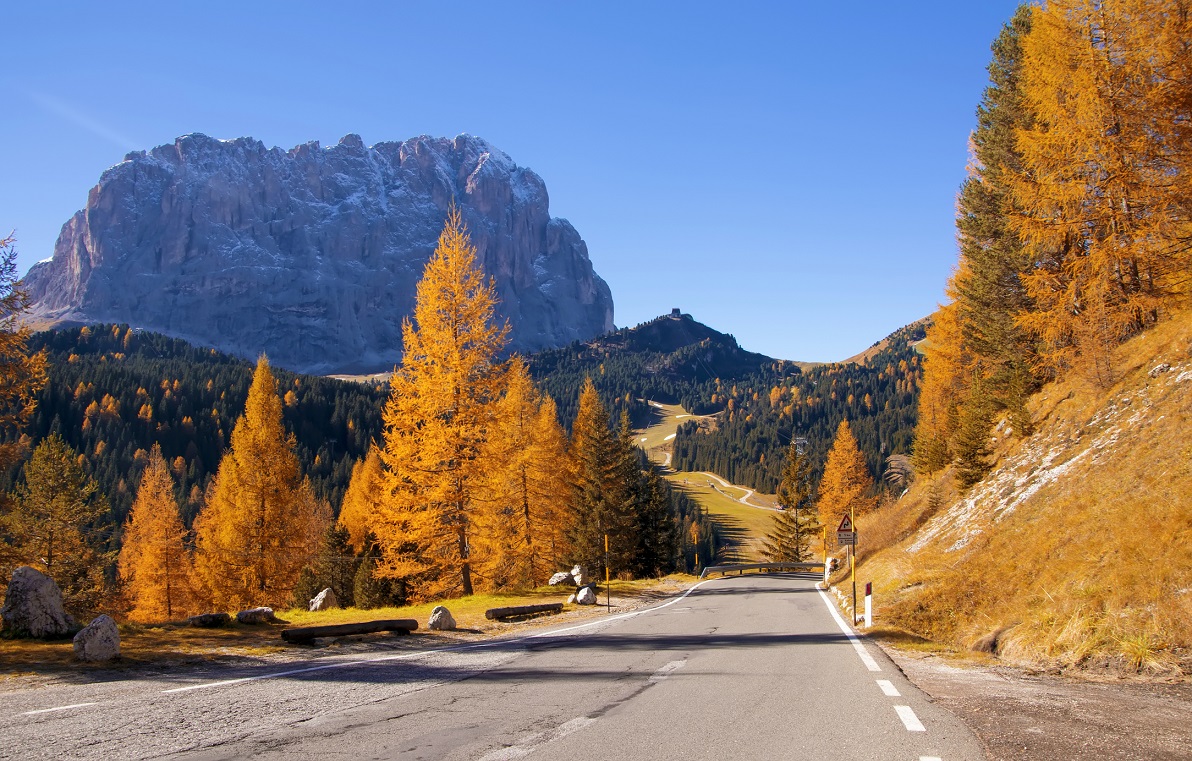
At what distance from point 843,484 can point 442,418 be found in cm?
4762

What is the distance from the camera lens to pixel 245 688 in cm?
804

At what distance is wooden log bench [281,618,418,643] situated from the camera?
41.1 ft

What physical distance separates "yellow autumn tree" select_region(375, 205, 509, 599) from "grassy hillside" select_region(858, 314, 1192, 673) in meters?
13.3

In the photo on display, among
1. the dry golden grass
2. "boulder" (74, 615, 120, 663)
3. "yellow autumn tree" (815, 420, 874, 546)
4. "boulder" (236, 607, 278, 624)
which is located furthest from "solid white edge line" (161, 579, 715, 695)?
"yellow autumn tree" (815, 420, 874, 546)

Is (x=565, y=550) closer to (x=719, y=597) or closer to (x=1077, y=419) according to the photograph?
(x=719, y=597)

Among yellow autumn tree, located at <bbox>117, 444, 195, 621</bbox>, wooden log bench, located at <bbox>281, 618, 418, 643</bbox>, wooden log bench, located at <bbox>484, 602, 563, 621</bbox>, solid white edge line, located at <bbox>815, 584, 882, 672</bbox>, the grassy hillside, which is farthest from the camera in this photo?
yellow autumn tree, located at <bbox>117, 444, 195, 621</bbox>

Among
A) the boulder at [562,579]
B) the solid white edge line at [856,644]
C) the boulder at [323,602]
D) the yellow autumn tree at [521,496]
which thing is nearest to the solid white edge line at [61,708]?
the solid white edge line at [856,644]

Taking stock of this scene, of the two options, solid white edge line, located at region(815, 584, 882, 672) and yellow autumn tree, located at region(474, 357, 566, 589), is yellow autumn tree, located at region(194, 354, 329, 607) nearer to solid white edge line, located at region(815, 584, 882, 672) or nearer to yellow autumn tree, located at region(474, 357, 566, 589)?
yellow autumn tree, located at region(474, 357, 566, 589)

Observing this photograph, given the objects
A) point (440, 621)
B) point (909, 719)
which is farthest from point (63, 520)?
point (909, 719)

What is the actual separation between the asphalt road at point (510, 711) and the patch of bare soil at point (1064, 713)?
0.32 meters

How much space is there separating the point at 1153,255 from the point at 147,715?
934 inches

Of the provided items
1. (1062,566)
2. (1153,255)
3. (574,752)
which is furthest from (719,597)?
(574,752)

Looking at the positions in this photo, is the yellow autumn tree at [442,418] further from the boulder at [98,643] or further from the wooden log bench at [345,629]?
the boulder at [98,643]

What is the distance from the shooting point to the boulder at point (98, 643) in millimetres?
9883
